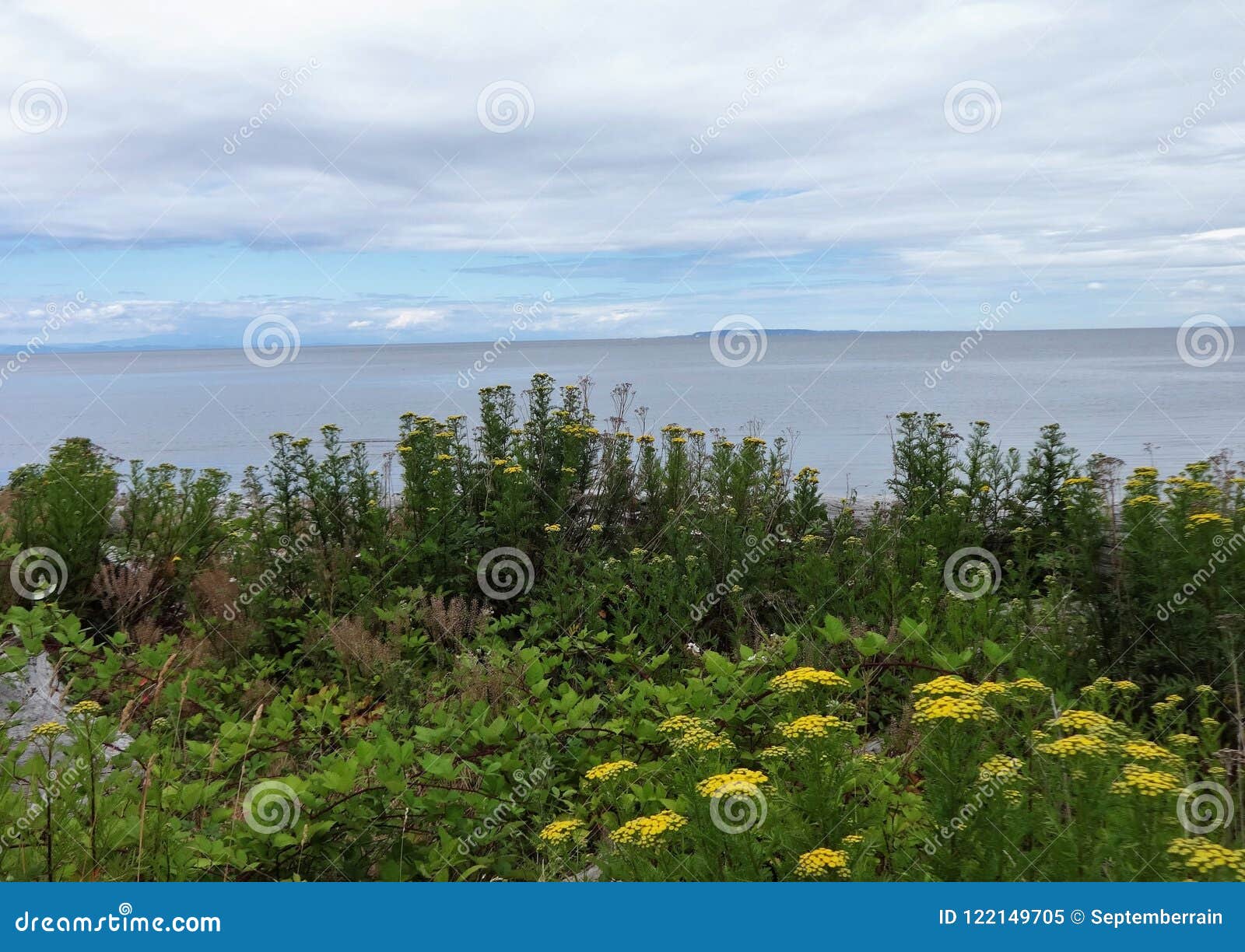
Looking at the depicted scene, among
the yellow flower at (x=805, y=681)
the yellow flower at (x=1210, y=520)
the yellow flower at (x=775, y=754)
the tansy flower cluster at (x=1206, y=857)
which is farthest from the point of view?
the yellow flower at (x=1210, y=520)

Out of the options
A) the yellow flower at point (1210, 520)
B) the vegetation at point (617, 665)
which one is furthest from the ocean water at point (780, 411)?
the yellow flower at point (1210, 520)

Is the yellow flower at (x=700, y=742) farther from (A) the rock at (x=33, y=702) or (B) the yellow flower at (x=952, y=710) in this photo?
(A) the rock at (x=33, y=702)

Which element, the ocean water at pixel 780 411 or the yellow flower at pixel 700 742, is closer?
the yellow flower at pixel 700 742

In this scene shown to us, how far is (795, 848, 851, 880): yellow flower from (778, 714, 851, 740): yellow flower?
30 cm

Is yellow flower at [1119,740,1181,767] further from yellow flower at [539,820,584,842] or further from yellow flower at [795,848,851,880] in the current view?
yellow flower at [539,820,584,842]

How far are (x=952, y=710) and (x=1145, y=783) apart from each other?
480 mm

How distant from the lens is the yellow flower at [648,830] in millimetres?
2424

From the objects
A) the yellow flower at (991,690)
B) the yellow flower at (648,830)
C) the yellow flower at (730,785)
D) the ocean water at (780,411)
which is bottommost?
the yellow flower at (648,830)

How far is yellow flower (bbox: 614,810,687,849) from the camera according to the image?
242 cm

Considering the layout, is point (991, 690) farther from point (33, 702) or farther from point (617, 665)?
point (33, 702)

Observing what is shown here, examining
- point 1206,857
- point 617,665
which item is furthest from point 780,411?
point 1206,857

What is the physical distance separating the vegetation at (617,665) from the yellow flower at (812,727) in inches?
0.6

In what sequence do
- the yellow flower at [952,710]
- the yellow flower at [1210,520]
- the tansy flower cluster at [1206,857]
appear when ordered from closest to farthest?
the tansy flower cluster at [1206,857] → the yellow flower at [952,710] → the yellow flower at [1210,520]
